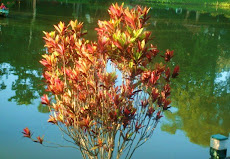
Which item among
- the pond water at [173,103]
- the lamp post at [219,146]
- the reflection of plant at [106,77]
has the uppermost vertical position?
the reflection of plant at [106,77]

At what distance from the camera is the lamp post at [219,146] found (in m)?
5.44

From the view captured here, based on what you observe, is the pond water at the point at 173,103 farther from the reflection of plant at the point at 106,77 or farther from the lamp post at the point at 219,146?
the reflection of plant at the point at 106,77

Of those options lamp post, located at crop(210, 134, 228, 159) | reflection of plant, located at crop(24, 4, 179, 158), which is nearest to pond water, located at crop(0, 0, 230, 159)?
lamp post, located at crop(210, 134, 228, 159)

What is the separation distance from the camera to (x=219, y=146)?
5.46m

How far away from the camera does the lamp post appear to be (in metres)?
5.44

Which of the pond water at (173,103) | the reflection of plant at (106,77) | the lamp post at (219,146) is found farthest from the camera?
the pond water at (173,103)

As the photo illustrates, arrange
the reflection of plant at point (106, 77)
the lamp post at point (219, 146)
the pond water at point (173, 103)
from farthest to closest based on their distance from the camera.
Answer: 1. the pond water at point (173, 103)
2. the lamp post at point (219, 146)
3. the reflection of plant at point (106, 77)

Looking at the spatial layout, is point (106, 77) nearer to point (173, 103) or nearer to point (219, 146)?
point (219, 146)

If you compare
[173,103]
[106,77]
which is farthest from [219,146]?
[173,103]

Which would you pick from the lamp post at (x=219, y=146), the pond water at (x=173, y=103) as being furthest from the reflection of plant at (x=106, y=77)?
the pond water at (x=173, y=103)

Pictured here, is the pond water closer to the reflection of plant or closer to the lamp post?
the lamp post

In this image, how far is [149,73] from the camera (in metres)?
4.56

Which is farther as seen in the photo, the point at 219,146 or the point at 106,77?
the point at 219,146

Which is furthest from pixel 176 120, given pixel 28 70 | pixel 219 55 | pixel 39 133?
pixel 219 55
